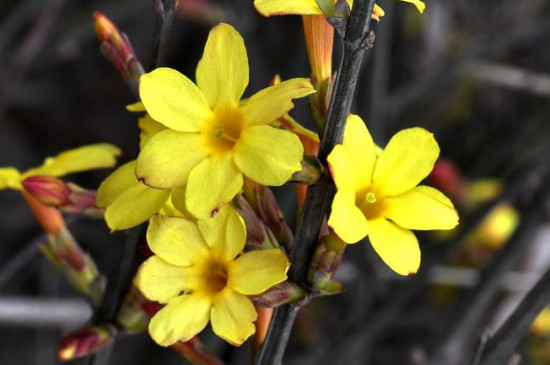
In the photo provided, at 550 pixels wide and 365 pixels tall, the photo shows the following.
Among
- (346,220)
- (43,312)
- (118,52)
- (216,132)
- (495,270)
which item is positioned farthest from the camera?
(43,312)

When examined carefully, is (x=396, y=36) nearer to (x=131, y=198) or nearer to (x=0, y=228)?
(x=0, y=228)

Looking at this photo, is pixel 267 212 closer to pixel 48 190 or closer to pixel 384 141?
pixel 48 190

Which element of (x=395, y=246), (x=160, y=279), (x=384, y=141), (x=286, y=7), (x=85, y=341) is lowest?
(x=384, y=141)

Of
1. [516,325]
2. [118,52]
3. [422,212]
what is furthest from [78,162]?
[516,325]

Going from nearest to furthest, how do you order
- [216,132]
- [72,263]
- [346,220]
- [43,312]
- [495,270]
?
[346,220], [216,132], [72,263], [495,270], [43,312]

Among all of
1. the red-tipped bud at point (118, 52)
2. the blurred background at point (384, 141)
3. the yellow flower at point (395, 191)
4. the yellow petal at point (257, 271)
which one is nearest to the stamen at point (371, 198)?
the yellow flower at point (395, 191)

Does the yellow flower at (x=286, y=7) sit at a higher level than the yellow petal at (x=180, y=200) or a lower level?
higher

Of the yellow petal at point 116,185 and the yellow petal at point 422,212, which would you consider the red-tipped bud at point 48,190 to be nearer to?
the yellow petal at point 116,185
